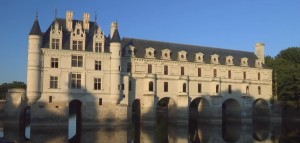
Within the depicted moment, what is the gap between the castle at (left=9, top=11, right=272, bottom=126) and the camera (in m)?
41.4

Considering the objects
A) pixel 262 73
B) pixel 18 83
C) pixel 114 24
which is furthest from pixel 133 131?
pixel 18 83

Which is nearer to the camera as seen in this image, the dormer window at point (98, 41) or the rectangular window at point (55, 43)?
the rectangular window at point (55, 43)

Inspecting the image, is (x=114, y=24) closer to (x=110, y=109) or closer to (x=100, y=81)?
(x=100, y=81)

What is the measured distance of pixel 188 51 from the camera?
54.2 metres

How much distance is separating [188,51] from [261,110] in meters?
16.5

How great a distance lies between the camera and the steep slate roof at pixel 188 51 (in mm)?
50062

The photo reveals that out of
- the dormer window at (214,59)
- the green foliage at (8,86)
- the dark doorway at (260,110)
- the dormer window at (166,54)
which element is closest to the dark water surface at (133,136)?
the dormer window at (166,54)

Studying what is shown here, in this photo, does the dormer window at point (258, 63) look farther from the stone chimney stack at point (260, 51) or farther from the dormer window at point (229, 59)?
the dormer window at point (229, 59)

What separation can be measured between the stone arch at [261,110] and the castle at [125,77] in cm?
17

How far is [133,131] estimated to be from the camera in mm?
41781

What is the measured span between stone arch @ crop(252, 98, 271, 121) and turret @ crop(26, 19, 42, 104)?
35.6 metres

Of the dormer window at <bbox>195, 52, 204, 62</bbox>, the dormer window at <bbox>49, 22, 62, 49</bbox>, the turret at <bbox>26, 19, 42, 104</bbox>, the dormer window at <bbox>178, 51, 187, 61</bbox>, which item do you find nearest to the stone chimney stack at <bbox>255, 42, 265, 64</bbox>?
the dormer window at <bbox>195, 52, 204, 62</bbox>

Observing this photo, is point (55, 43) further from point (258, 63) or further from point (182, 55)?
point (258, 63)

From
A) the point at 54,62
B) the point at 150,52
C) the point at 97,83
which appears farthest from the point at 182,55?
the point at 54,62
